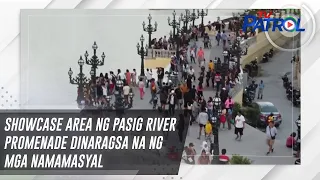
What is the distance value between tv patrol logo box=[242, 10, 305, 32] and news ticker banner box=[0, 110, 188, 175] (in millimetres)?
685

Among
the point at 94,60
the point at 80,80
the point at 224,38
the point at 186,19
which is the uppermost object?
the point at 186,19

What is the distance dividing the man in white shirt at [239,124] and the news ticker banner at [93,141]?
28 cm

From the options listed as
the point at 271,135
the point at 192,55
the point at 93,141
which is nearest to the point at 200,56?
→ the point at 192,55

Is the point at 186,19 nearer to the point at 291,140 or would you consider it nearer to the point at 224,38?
the point at 224,38

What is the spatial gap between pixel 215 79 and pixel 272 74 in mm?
320

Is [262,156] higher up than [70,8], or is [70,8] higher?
[70,8]

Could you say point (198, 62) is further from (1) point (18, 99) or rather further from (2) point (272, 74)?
(1) point (18, 99)

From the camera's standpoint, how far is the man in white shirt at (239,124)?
225 cm

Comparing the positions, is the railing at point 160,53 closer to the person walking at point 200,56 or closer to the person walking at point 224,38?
the person walking at point 200,56

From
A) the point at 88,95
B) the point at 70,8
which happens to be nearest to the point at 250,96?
the point at 88,95

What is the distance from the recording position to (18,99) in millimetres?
2256

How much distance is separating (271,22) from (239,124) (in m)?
0.60

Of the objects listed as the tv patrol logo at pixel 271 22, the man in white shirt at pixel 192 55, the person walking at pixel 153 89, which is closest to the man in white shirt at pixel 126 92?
the person walking at pixel 153 89

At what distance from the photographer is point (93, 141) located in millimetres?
2301
